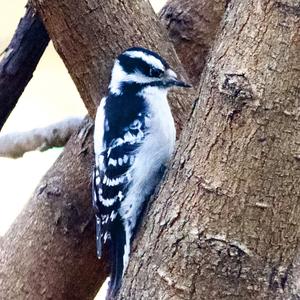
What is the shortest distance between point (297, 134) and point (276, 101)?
0.06m

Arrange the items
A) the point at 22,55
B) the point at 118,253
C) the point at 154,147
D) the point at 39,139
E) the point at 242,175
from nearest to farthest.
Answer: the point at 242,175 → the point at 118,253 → the point at 154,147 → the point at 22,55 → the point at 39,139

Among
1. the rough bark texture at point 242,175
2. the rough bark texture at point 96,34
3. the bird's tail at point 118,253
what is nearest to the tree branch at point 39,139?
the rough bark texture at point 96,34

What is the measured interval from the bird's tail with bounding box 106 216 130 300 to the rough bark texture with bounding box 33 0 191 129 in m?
0.31

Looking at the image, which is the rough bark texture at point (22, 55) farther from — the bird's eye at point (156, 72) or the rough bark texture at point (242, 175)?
the rough bark texture at point (242, 175)

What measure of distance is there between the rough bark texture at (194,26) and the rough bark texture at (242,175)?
0.73 m

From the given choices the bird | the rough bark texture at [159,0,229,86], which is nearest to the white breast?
the bird

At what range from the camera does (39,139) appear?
2.41 metres

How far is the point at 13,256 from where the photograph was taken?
2053mm

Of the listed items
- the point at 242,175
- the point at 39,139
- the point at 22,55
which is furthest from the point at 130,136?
the point at 39,139

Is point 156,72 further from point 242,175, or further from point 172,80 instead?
point 242,175

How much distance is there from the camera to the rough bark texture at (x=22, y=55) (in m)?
1.93

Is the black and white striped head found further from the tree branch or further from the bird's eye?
the tree branch

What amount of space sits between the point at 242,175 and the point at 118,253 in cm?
42

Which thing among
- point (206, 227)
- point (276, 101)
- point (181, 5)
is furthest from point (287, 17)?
point (181, 5)
